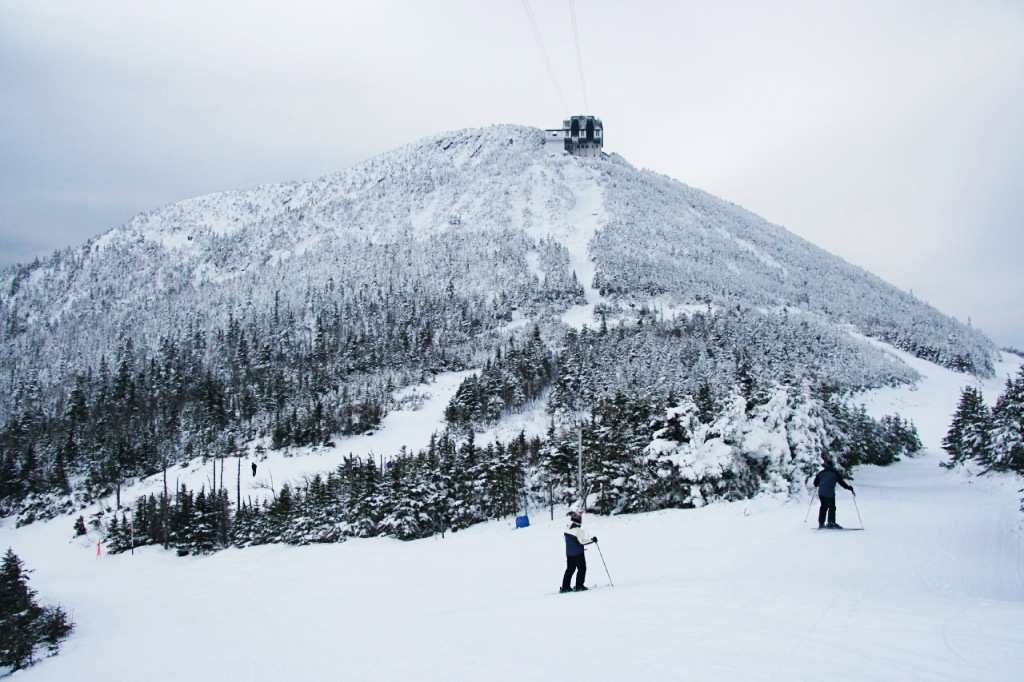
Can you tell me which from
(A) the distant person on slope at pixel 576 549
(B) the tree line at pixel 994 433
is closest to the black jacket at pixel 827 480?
(A) the distant person on slope at pixel 576 549

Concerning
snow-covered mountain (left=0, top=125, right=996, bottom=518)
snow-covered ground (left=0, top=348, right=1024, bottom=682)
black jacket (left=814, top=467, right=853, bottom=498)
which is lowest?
snow-covered ground (left=0, top=348, right=1024, bottom=682)

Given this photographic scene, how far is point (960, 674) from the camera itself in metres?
5.38

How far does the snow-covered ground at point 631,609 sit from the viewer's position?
254 inches

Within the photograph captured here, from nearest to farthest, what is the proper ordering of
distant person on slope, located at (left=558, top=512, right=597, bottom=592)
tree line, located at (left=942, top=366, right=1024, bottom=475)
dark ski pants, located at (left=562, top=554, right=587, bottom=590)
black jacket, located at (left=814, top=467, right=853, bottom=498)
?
1. distant person on slope, located at (left=558, top=512, right=597, bottom=592)
2. dark ski pants, located at (left=562, top=554, right=587, bottom=590)
3. black jacket, located at (left=814, top=467, right=853, bottom=498)
4. tree line, located at (left=942, top=366, right=1024, bottom=475)

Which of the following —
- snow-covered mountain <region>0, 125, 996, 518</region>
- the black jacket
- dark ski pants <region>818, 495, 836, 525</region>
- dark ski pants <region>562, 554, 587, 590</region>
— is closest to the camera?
dark ski pants <region>562, 554, 587, 590</region>

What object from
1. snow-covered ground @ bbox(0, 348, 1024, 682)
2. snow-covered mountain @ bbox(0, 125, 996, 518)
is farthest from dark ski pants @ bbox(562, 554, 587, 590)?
snow-covered mountain @ bbox(0, 125, 996, 518)

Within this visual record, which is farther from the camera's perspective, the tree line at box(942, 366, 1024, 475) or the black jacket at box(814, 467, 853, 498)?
the tree line at box(942, 366, 1024, 475)

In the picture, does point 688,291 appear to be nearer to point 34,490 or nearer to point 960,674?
point 34,490

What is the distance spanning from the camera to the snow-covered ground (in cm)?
645

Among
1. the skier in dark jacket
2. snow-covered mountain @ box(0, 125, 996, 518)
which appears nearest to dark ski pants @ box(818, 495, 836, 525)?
the skier in dark jacket

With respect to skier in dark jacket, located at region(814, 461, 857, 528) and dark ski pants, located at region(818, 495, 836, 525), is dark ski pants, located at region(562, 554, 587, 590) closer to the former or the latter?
skier in dark jacket, located at region(814, 461, 857, 528)

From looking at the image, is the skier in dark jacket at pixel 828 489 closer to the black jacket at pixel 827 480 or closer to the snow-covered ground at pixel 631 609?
the black jacket at pixel 827 480

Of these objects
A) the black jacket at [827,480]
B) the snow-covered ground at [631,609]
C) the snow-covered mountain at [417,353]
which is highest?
the snow-covered mountain at [417,353]

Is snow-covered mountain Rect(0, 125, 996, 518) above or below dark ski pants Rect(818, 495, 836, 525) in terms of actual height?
above
